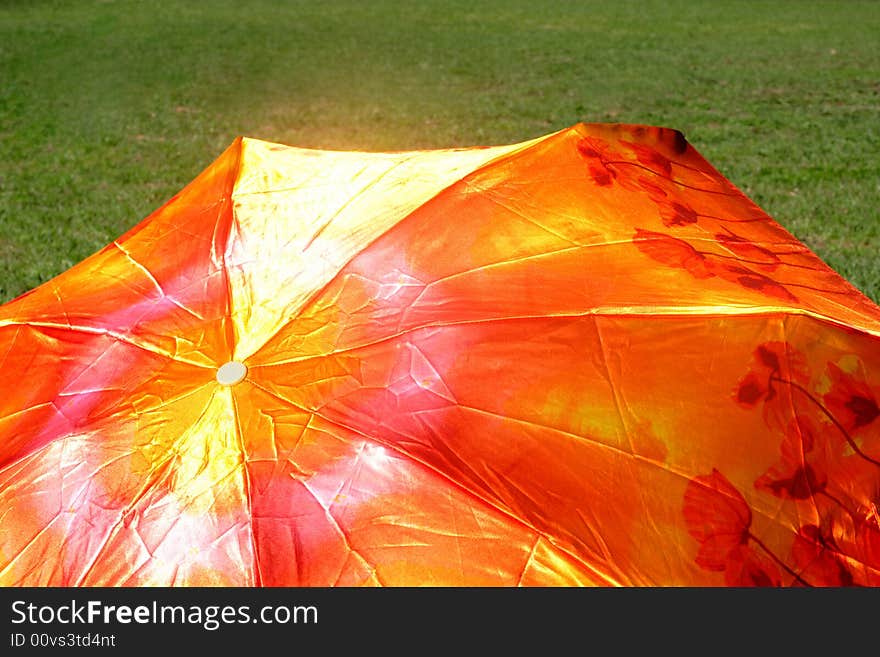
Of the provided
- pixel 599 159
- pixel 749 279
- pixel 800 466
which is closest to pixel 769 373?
pixel 800 466

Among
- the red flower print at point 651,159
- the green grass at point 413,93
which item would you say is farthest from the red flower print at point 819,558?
the green grass at point 413,93

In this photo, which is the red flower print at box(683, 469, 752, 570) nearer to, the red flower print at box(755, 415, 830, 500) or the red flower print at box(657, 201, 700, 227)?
the red flower print at box(755, 415, 830, 500)

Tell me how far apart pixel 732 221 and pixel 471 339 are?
993 millimetres

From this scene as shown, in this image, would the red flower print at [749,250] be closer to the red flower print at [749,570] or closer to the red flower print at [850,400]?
the red flower print at [850,400]

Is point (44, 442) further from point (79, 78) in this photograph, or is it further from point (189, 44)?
point (189, 44)

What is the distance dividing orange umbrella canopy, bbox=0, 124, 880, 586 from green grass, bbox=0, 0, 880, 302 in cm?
345

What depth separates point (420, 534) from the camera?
64.3 inches

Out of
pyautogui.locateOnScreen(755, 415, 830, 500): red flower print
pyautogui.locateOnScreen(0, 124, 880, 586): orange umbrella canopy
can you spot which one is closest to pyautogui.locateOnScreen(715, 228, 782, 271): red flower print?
pyautogui.locateOnScreen(0, 124, 880, 586): orange umbrella canopy

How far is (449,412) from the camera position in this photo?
176cm

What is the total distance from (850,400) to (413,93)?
33.2 feet

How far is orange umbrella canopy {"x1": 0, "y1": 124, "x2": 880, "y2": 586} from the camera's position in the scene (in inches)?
65.4

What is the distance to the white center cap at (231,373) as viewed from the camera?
5.92ft
